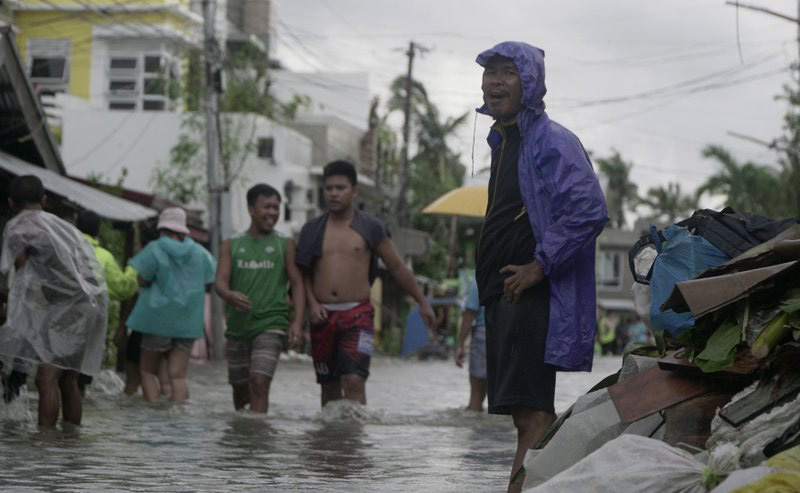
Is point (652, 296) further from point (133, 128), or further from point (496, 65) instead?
point (133, 128)

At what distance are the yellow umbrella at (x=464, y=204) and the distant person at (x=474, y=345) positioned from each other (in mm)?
1729

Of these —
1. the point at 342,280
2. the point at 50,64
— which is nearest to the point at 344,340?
the point at 342,280

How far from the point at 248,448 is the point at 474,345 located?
456cm

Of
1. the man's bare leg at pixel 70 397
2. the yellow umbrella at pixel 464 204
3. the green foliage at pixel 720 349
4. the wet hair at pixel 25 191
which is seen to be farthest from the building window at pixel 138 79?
the green foliage at pixel 720 349

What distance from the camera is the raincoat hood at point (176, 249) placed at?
13.2 meters

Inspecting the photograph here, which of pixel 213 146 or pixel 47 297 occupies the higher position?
pixel 213 146

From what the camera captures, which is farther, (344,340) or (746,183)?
(746,183)

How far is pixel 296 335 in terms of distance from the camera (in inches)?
426

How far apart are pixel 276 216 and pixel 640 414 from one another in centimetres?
656

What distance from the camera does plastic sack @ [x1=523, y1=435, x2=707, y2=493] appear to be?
15.1ft

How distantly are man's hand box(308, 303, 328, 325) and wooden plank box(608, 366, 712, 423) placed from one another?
16.6 ft

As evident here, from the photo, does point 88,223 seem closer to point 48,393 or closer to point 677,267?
point 48,393

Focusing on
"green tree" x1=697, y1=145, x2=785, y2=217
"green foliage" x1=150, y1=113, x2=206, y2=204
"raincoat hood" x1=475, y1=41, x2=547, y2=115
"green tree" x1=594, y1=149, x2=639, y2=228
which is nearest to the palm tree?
"green tree" x1=594, y1=149, x2=639, y2=228

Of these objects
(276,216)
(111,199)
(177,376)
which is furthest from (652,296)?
(111,199)
